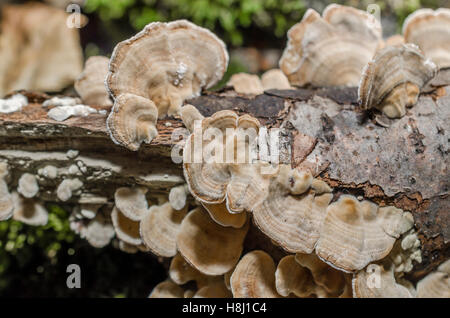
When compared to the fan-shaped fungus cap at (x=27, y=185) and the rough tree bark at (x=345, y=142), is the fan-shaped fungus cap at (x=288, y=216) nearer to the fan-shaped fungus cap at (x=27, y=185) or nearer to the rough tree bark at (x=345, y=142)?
the rough tree bark at (x=345, y=142)

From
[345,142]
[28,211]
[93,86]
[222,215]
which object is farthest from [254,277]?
[28,211]

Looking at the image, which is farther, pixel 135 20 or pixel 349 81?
pixel 135 20

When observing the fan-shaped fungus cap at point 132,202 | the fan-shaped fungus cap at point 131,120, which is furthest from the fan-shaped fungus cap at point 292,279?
the fan-shaped fungus cap at point 131,120

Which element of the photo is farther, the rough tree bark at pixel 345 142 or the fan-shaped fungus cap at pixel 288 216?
the rough tree bark at pixel 345 142

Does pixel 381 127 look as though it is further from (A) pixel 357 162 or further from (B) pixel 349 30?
(B) pixel 349 30

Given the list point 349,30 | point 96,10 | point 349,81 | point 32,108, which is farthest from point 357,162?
point 96,10

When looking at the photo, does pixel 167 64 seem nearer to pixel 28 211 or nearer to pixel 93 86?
Answer: pixel 93 86
